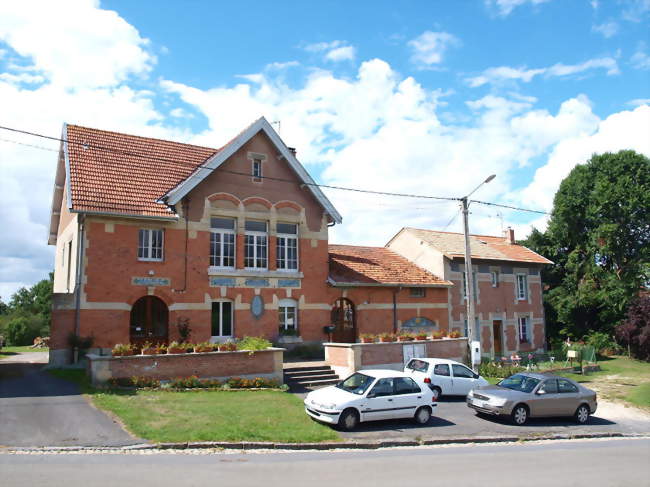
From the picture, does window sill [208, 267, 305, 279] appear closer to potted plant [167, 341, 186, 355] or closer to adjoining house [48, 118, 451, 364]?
adjoining house [48, 118, 451, 364]

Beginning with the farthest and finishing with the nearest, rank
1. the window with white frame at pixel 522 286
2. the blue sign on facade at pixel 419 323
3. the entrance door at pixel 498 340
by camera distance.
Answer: the window with white frame at pixel 522 286 < the entrance door at pixel 498 340 < the blue sign on facade at pixel 419 323

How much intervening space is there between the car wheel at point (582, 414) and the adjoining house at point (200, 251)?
1084 cm

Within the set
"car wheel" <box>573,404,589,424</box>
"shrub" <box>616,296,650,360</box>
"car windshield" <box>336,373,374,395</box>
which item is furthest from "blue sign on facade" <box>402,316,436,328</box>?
"shrub" <box>616,296,650,360</box>

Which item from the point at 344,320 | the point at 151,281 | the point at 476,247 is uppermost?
the point at 476,247

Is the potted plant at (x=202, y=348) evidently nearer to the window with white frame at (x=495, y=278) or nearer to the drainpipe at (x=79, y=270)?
the drainpipe at (x=79, y=270)

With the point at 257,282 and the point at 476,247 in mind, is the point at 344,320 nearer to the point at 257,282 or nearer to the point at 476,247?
the point at 257,282

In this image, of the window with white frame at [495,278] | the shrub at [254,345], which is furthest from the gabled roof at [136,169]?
the window with white frame at [495,278]

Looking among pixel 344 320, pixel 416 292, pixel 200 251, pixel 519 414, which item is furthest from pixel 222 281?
pixel 519 414

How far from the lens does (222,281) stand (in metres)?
21.9

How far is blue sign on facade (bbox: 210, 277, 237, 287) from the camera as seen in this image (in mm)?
21766

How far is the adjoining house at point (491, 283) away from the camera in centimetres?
2944

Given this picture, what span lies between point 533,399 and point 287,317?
11240mm

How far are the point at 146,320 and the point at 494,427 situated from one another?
13175 millimetres

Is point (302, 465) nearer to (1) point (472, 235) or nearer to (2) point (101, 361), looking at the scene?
(2) point (101, 361)
